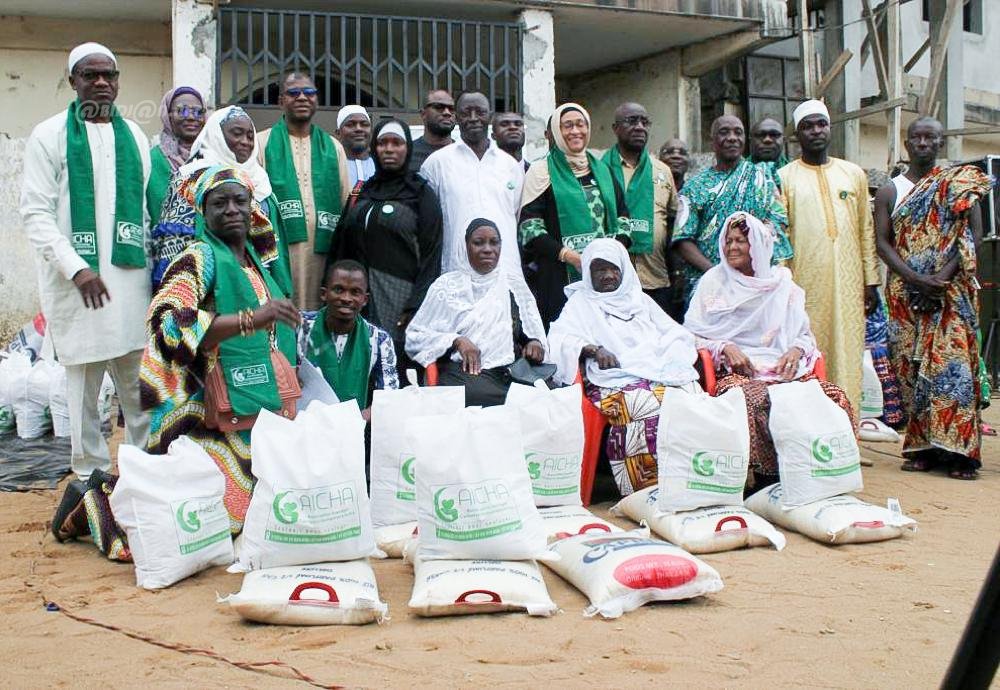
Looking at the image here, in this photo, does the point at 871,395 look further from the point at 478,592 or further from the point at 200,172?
the point at 200,172

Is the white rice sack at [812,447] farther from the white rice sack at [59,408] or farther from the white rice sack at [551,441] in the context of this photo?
the white rice sack at [59,408]

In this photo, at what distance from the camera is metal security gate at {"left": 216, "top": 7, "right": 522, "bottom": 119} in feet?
28.8

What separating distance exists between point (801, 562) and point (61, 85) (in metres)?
8.54

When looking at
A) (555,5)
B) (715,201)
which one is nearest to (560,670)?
(715,201)

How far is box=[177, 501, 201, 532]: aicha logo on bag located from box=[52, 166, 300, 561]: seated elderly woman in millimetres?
360

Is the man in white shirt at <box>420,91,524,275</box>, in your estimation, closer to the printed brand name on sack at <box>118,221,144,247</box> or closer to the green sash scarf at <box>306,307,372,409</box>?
the green sash scarf at <box>306,307,372,409</box>

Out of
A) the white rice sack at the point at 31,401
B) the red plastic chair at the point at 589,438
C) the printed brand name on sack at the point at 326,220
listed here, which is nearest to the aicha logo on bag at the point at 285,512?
the red plastic chair at the point at 589,438

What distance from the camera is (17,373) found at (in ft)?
23.5

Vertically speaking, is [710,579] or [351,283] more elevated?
[351,283]

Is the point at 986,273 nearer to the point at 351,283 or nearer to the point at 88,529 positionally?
the point at 351,283

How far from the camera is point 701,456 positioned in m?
4.06

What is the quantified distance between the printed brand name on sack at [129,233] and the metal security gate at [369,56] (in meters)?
4.19

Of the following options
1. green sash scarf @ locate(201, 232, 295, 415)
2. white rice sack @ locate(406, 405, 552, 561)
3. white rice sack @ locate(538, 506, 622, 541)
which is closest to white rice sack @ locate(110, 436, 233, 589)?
green sash scarf @ locate(201, 232, 295, 415)

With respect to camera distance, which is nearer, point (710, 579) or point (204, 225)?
point (710, 579)
